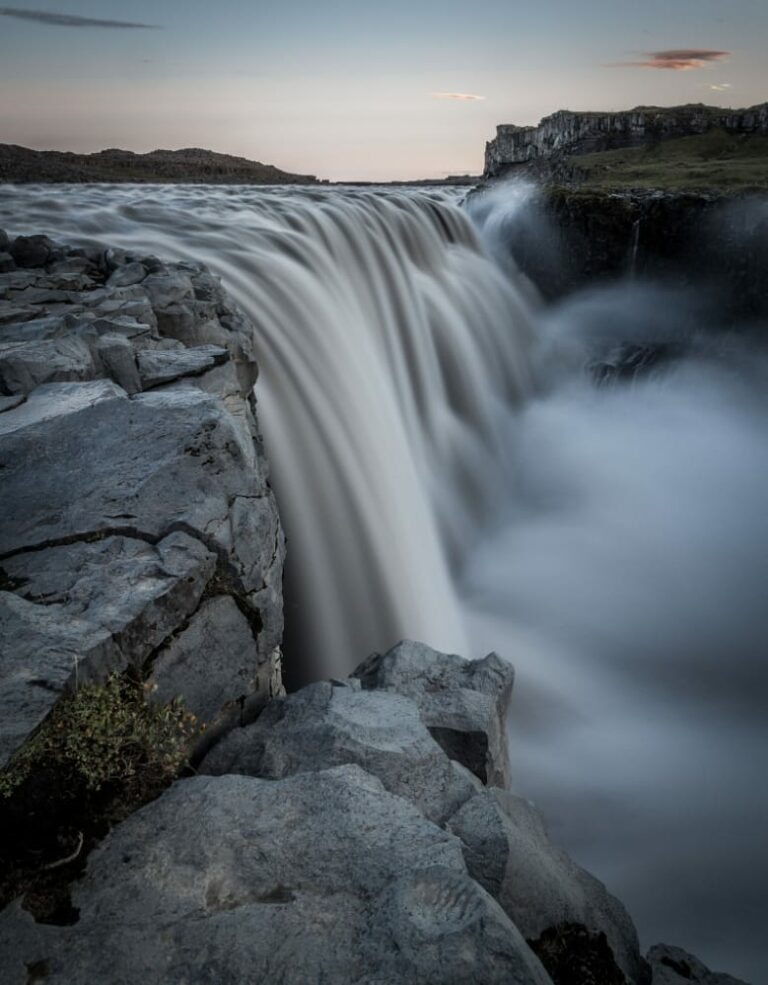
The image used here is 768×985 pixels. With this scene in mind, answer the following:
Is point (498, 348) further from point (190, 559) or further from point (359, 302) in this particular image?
point (190, 559)

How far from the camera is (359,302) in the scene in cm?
1384

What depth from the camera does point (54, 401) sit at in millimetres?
4812

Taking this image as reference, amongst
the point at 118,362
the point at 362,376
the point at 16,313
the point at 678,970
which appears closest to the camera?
the point at 678,970

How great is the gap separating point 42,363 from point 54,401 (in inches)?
22.4

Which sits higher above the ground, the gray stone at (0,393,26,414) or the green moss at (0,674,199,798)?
the gray stone at (0,393,26,414)

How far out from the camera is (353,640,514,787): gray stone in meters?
4.79

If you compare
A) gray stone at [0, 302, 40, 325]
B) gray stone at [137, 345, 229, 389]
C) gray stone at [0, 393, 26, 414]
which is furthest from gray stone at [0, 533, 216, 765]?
gray stone at [0, 302, 40, 325]

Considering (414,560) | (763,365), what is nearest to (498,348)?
(763,365)

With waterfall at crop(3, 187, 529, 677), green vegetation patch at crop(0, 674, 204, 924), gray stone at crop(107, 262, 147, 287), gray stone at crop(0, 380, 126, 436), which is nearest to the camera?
green vegetation patch at crop(0, 674, 204, 924)

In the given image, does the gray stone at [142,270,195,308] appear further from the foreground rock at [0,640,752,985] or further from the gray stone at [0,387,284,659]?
the foreground rock at [0,640,752,985]

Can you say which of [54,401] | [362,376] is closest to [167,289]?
[54,401]

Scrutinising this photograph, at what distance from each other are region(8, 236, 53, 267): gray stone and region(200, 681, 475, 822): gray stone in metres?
6.80

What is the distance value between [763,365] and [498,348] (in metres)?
7.38

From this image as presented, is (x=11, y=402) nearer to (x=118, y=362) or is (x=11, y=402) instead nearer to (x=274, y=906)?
(x=118, y=362)
